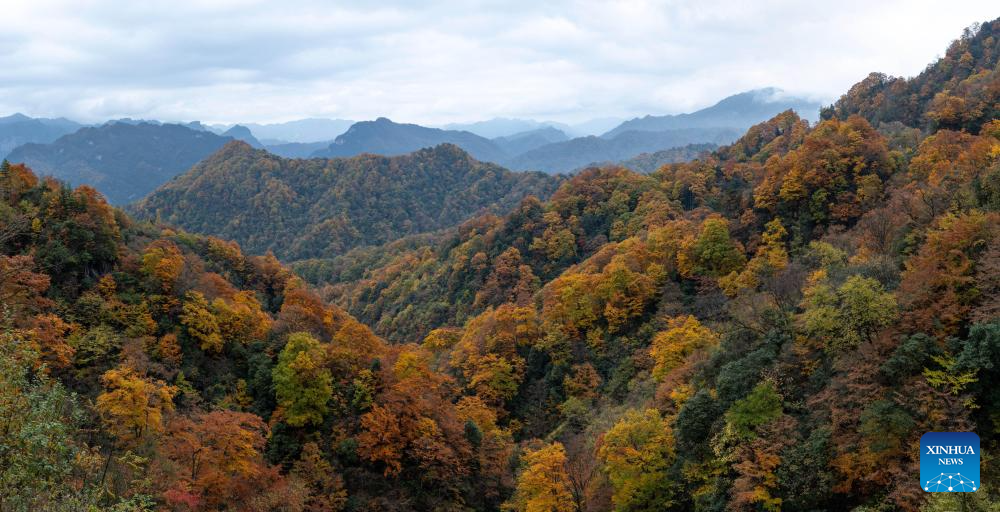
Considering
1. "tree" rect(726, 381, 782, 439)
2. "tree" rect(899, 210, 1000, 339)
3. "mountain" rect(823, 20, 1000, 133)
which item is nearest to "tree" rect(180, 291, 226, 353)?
"tree" rect(726, 381, 782, 439)

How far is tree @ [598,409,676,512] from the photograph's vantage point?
31.3m

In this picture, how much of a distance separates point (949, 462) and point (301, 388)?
35.8 meters

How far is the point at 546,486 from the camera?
3344 centimetres

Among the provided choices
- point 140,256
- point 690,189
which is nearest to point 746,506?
point 140,256

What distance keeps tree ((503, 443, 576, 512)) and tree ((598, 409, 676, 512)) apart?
2.60 meters

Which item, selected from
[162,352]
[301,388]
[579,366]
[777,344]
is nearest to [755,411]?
[777,344]

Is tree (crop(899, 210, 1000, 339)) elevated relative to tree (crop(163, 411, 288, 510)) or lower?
elevated

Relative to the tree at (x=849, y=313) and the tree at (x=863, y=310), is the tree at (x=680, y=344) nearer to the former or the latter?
the tree at (x=849, y=313)

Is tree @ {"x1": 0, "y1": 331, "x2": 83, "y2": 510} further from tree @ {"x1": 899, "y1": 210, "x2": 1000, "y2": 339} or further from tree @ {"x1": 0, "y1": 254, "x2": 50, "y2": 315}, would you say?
tree @ {"x1": 899, "y1": 210, "x2": 1000, "y2": 339}

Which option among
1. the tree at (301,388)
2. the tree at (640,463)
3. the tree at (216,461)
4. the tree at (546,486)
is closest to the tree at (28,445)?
the tree at (216,461)

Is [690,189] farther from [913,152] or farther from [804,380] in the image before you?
[804,380]

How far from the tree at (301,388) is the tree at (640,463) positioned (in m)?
19.7

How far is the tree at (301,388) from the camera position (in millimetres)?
40469

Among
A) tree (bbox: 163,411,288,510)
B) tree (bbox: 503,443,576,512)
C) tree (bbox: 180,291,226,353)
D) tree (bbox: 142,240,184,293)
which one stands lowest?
tree (bbox: 503,443,576,512)
